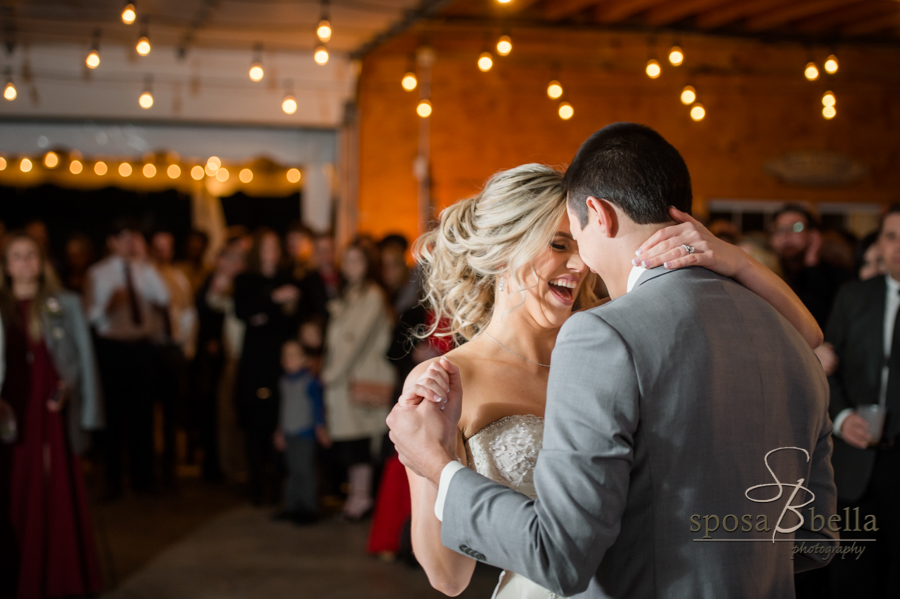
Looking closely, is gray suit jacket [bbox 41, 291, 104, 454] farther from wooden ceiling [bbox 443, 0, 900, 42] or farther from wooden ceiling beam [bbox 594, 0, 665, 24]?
wooden ceiling beam [bbox 594, 0, 665, 24]

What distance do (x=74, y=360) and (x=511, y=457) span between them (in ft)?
9.30

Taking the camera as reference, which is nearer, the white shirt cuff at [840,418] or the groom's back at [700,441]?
the groom's back at [700,441]

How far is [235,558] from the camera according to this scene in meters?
4.25

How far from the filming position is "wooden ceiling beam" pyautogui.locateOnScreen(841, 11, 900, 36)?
7.29 m

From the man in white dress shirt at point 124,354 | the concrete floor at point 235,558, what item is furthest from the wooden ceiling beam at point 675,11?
the concrete floor at point 235,558

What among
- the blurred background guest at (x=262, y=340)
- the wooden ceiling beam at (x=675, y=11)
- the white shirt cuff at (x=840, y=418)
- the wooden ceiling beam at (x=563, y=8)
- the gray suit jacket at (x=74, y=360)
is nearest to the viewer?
the white shirt cuff at (x=840, y=418)

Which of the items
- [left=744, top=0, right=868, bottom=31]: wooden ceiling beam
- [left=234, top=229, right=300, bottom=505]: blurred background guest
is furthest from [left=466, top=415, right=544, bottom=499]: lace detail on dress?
[left=744, top=0, right=868, bottom=31]: wooden ceiling beam

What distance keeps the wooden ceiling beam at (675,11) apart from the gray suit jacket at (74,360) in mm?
5623

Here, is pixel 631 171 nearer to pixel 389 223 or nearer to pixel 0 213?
pixel 389 223

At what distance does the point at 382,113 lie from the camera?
7.60 metres

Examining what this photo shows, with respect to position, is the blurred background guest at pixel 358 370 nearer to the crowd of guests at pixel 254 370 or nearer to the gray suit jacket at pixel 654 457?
the crowd of guests at pixel 254 370

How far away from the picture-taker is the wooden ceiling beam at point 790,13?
661 cm

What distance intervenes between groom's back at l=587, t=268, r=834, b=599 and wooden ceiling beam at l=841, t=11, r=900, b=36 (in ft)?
24.5

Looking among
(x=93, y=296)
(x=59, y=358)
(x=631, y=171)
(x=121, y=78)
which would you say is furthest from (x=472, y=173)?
(x=631, y=171)
